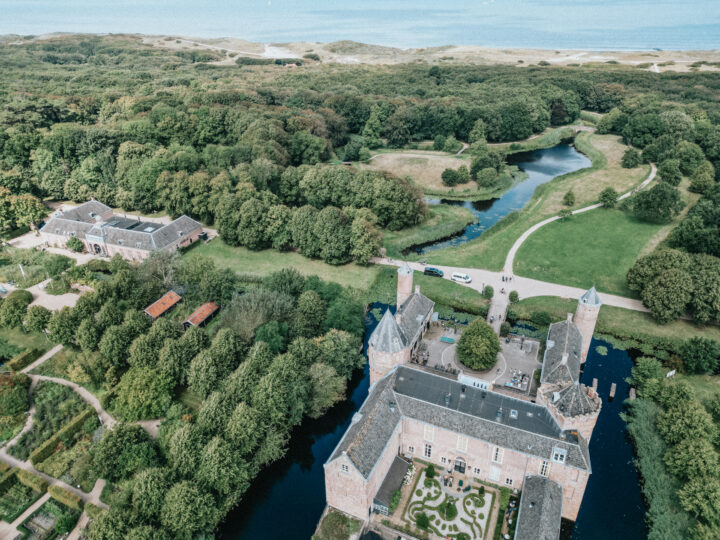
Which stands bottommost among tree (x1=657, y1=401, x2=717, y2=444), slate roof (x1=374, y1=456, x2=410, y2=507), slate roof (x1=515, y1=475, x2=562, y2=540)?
slate roof (x1=374, y1=456, x2=410, y2=507)

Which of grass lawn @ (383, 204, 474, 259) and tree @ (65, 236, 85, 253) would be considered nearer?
tree @ (65, 236, 85, 253)

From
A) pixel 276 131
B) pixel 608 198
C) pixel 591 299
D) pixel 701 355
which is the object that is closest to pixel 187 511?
pixel 591 299

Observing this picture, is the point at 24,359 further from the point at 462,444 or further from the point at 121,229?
the point at 462,444

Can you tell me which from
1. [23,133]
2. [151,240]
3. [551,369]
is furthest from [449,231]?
[23,133]

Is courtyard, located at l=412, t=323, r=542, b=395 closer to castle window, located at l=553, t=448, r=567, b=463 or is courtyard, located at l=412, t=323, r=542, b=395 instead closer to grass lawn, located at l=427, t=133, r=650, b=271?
castle window, located at l=553, t=448, r=567, b=463

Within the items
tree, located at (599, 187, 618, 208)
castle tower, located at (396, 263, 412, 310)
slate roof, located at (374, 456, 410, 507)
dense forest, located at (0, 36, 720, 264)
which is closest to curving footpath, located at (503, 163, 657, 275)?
tree, located at (599, 187, 618, 208)

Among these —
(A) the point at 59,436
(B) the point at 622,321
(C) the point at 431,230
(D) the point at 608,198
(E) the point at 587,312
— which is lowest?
(A) the point at 59,436

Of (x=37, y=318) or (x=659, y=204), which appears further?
(x=659, y=204)
